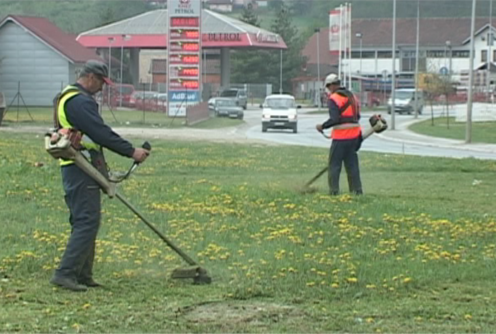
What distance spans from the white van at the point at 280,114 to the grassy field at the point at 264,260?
34421 mm

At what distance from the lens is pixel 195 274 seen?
904 cm

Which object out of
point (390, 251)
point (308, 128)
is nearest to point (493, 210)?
point (390, 251)

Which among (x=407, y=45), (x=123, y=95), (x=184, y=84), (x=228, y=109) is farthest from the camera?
(x=407, y=45)

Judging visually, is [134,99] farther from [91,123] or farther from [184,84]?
[91,123]

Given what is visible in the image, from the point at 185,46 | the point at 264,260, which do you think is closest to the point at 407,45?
the point at 185,46

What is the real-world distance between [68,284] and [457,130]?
47.3 m

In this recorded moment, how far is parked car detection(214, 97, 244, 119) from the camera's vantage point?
2670 inches

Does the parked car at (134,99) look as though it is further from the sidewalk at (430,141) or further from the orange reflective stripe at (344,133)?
the orange reflective stripe at (344,133)

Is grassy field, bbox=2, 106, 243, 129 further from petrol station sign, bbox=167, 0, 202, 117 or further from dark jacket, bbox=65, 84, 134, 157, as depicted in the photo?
dark jacket, bbox=65, 84, 134, 157

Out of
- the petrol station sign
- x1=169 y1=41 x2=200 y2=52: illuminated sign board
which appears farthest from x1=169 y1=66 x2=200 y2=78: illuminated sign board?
x1=169 y1=41 x2=200 y2=52: illuminated sign board

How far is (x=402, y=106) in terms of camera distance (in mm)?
82812

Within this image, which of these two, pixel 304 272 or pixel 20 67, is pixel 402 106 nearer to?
pixel 20 67

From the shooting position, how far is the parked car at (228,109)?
67.8 meters

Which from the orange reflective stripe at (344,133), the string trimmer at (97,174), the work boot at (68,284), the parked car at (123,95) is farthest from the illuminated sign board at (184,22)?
the work boot at (68,284)
